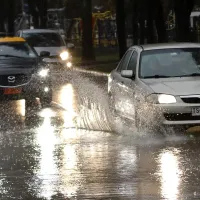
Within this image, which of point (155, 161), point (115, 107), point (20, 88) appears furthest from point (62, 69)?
point (155, 161)

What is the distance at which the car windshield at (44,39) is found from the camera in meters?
32.1

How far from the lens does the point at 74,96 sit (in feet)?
75.7

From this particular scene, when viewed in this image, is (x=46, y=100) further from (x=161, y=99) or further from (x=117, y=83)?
(x=161, y=99)

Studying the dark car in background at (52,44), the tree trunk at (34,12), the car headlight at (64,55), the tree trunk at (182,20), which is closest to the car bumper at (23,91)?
the dark car in background at (52,44)

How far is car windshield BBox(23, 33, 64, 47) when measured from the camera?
32.1 meters

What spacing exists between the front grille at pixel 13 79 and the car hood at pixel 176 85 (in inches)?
235

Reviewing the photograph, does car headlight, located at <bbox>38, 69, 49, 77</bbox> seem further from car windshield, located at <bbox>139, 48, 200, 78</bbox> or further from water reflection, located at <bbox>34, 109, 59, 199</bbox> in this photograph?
car windshield, located at <bbox>139, 48, 200, 78</bbox>

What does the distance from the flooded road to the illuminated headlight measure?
573 mm

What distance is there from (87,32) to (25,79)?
2879 centimetres

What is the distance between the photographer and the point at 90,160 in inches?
448

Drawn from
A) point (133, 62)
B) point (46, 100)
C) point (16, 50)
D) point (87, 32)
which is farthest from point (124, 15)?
point (133, 62)

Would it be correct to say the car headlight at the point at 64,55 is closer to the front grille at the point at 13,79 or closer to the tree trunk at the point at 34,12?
the front grille at the point at 13,79

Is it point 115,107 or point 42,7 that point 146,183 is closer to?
point 115,107

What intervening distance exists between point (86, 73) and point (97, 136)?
68.0 feet
